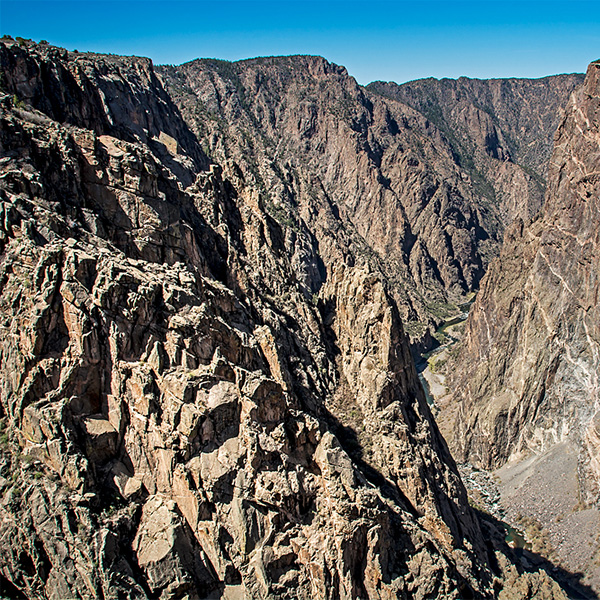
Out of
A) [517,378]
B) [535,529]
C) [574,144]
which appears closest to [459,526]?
[535,529]

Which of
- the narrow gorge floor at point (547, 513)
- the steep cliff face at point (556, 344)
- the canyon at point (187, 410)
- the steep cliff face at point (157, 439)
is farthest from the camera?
the steep cliff face at point (556, 344)

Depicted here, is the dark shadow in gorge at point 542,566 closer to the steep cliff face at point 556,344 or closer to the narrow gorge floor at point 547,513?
the narrow gorge floor at point 547,513

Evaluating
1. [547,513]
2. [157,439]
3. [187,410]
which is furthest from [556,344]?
[157,439]

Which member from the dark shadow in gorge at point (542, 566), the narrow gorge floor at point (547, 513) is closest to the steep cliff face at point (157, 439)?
the dark shadow in gorge at point (542, 566)

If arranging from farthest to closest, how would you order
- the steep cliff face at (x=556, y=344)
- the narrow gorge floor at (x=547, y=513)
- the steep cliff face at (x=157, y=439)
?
the steep cliff face at (x=556, y=344) → the narrow gorge floor at (x=547, y=513) → the steep cliff face at (x=157, y=439)

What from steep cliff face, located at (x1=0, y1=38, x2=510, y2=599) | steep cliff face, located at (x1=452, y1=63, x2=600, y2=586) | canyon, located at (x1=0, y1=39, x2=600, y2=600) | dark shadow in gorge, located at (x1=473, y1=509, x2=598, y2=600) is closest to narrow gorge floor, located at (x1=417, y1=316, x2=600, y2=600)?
dark shadow in gorge, located at (x1=473, y1=509, x2=598, y2=600)

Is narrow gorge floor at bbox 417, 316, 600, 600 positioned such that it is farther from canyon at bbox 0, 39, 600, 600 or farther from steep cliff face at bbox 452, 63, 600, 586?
canyon at bbox 0, 39, 600, 600

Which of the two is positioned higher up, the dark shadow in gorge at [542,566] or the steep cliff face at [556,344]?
the steep cliff face at [556,344]
